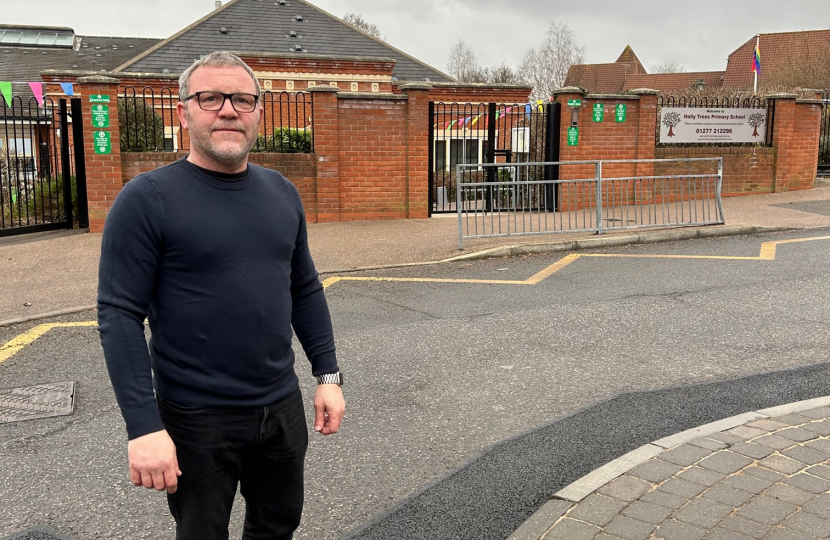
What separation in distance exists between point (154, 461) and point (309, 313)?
753mm

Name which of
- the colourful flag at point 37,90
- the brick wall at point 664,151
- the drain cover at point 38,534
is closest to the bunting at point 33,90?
the colourful flag at point 37,90

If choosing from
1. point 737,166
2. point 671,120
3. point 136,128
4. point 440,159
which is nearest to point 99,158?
point 136,128

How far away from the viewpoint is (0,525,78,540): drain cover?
3.27 meters

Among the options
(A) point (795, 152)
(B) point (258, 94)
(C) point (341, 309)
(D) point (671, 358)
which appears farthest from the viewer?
(A) point (795, 152)

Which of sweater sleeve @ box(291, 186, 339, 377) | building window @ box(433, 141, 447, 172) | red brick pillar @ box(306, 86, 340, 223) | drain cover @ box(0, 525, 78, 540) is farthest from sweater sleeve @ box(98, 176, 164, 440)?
building window @ box(433, 141, 447, 172)

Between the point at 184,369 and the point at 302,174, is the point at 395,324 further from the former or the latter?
the point at 302,174

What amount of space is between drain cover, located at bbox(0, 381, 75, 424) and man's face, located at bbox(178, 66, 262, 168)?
3.25 m

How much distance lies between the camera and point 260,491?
7.77 feet

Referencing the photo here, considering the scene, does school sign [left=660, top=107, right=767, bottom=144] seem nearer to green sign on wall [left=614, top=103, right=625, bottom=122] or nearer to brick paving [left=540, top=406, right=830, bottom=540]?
green sign on wall [left=614, top=103, right=625, bottom=122]

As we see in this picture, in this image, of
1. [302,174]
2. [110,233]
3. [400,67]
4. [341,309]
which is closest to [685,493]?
[110,233]

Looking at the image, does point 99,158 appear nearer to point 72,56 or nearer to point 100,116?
point 100,116

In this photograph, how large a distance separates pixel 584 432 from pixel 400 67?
2591cm

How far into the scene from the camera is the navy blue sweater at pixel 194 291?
2.08 meters

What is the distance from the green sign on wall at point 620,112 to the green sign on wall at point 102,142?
9583 millimetres
